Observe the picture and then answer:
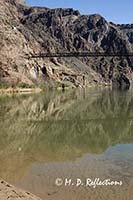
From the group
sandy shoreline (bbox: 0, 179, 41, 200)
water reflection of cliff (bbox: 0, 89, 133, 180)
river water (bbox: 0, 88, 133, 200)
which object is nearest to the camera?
sandy shoreline (bbox: 0, 179, 41, 200)

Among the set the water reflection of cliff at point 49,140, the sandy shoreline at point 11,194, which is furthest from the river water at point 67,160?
the sandy shoreline at point 11,194

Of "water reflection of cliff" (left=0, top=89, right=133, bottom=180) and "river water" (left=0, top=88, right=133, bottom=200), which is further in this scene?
"water reflection of cliff" (left=0, top=89, right=133, bottom=180)

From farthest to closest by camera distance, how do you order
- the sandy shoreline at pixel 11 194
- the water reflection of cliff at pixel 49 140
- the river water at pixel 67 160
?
the water reflection of cliff at pixel 49 140 < the river water at pixel 67 160 < the sandy shoreline at pixel 11 194

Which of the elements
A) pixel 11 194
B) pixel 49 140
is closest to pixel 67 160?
pixel 49 140

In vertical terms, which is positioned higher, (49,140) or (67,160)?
(67,160)

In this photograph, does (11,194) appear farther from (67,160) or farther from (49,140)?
(49,140)

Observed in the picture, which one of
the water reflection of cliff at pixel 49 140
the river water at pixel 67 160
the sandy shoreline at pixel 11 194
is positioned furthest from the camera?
the water reflection of cliff at pixel 49 140

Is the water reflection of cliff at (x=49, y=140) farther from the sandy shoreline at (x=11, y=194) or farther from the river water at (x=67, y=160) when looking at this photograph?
the sandy shoreline at (x=11, y=194)

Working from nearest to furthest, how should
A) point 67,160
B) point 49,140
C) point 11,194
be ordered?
point 11,194 → point 67,160 → point 49,140

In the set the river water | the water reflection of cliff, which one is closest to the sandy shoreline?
the river water

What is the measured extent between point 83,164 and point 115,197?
5042 millimetres

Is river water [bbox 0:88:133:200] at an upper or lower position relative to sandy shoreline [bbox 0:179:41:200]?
lower

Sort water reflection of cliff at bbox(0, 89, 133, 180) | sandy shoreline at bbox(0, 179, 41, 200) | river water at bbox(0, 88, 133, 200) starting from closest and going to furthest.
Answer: sandy shoreline at bbox(0, 179, 41, 200)
river water at bbox(0, 88, 133, 200)
water reflection of cliff at bbox(0, 89, 133, 180)

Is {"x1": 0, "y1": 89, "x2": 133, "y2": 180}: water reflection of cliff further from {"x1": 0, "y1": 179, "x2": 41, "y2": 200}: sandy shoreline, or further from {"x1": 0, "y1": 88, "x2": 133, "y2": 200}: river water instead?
{"x1": 0, "y1": 179, "x2": 41, "y2": 200}: sandy shoreline
